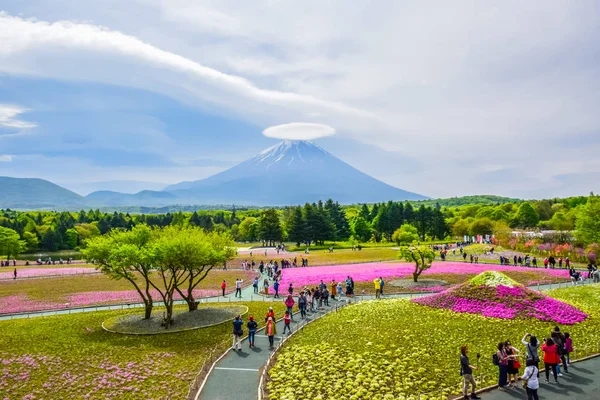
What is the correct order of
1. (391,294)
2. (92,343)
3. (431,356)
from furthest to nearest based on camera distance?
(391,294) < (92,343) < (431,356)

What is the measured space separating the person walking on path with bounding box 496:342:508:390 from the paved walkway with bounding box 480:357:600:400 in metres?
0.30

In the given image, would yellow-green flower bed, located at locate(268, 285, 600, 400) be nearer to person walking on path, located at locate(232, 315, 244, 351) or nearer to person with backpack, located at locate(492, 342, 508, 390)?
person with backpack, located at locate(492, 342, 508, 390)

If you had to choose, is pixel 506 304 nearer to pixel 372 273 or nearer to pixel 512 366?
pixel 512 366

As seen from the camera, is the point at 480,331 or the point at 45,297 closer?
the point at 480,331

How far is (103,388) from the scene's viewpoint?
61.3 feet

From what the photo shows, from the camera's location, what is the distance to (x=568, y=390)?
52.3 ft

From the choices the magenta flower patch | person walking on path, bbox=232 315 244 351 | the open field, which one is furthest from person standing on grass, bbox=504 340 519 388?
the open field

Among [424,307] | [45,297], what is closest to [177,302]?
[45,297]

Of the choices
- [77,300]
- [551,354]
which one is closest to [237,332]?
[551,354]

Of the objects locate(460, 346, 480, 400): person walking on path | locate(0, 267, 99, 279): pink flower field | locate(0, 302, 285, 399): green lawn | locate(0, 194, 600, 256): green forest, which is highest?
locate(0, 194, 600, 256): green forest

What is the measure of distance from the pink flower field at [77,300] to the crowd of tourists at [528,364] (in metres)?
30.6

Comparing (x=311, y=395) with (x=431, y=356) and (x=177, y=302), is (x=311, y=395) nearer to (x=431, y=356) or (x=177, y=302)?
(x=431, y=356)

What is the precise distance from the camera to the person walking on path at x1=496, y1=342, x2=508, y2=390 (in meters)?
16.0

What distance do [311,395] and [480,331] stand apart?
39.0ft
